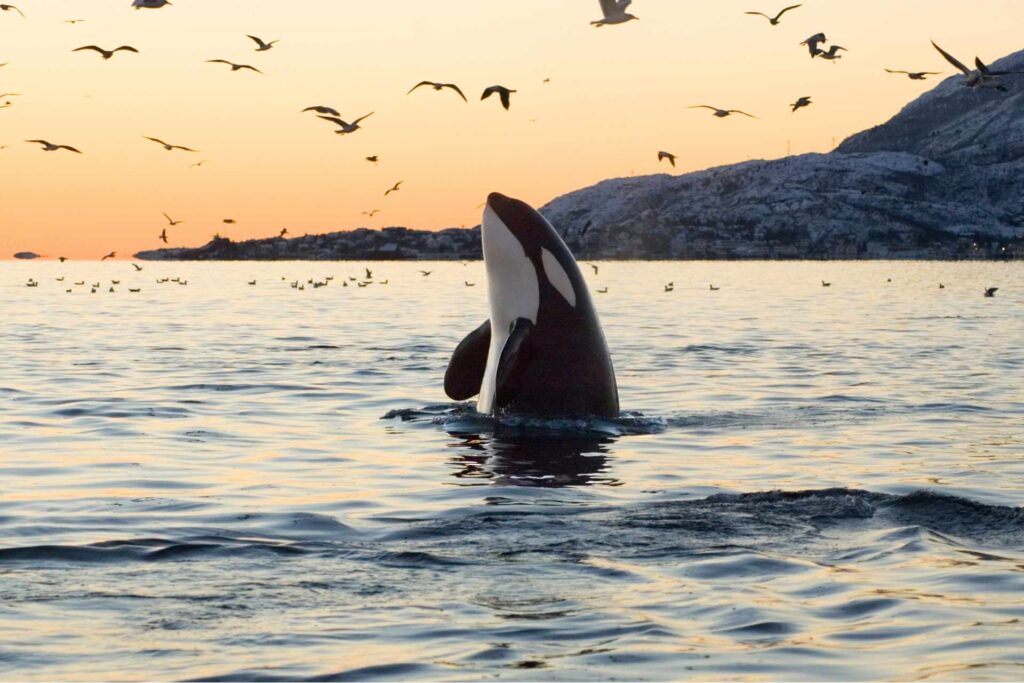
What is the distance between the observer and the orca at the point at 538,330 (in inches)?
660

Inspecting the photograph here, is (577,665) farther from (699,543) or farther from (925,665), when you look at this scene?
(699,543)

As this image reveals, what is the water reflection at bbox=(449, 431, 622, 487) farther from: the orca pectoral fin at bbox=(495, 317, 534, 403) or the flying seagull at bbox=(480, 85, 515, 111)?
the flying seagull at bbox=(480, 85, 515, 111)

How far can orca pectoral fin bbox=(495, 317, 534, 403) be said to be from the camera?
647 inches

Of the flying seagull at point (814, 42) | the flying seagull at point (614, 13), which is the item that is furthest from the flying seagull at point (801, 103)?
the flying seagull at point (614, 13)

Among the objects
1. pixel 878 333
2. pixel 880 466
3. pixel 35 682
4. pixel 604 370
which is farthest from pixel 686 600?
pixel 878 333

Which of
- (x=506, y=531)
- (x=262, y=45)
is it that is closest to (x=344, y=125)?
(x=262, y=45)

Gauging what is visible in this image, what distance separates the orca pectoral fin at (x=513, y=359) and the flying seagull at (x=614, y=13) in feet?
15.9

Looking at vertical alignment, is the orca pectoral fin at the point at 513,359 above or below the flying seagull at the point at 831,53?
below

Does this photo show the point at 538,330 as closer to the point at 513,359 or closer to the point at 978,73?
the point at 513,359

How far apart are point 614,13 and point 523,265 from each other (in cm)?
460

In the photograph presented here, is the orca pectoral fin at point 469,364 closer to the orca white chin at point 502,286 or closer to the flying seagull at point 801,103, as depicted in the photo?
the orca white chin at point 502,286

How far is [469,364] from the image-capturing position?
59.9ft

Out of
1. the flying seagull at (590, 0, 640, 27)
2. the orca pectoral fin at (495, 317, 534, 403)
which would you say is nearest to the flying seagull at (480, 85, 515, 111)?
the flying seagull at (590, 0, 640, 27)

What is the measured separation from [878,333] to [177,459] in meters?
28.6
